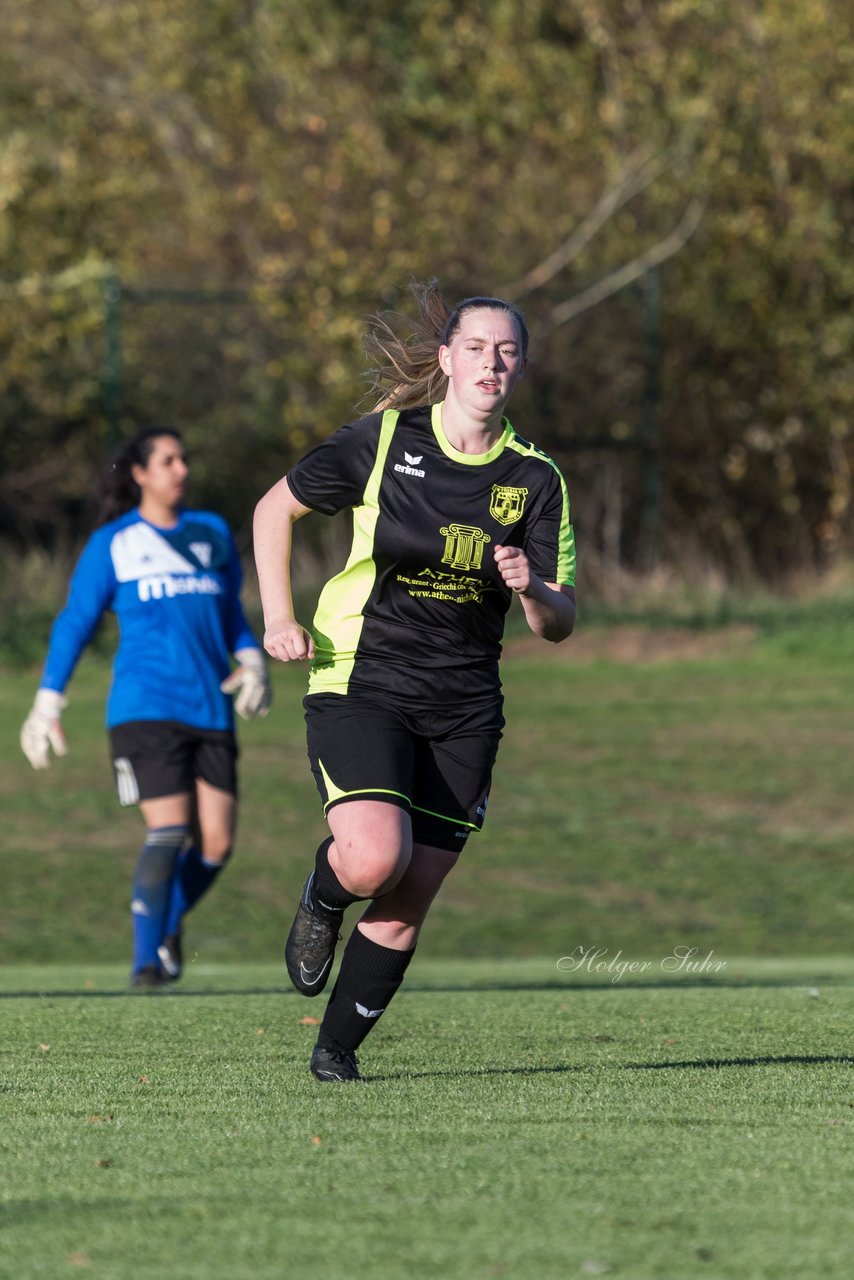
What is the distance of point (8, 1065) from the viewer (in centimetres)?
556

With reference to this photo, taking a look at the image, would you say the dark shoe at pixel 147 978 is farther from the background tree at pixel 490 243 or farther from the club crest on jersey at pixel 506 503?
the background tree at pixel 490 243

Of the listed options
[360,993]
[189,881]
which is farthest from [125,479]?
[360,993]

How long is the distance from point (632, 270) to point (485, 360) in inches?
649

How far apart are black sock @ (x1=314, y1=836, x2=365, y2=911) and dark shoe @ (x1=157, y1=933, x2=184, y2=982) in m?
3.56

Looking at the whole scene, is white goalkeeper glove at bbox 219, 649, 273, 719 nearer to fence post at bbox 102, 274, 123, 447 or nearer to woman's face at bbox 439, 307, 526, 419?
woman's face at bbox 439, 307, 526, 419

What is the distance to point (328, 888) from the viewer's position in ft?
17.6

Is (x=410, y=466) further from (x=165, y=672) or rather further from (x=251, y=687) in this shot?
(x=165, y=672)

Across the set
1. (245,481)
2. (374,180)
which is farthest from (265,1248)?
(374,180)

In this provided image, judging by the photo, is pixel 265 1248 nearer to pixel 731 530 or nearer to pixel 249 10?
pixel 731 530

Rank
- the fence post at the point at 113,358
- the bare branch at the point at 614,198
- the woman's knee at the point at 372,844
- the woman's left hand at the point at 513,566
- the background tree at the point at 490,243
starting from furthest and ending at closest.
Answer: the bare branch at the point at 614,198 → the background tree at the point at 490,243 → the fence post at the point at 113,358 → the woman's knee at the point at 372,844 → the woman's left hand at the point at 513,566

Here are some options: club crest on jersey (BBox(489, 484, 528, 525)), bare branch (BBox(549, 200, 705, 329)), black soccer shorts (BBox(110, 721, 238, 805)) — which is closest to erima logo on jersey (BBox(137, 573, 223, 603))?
black soccer shorts (BBox(110, 721, 238, 805))

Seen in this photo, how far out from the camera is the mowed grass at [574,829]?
13758mm

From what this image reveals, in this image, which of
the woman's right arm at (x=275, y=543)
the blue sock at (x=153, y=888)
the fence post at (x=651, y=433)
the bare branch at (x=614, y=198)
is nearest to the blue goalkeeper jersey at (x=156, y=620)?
the blue sock at (x=153, y=888)

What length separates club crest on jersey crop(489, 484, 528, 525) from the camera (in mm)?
5293
